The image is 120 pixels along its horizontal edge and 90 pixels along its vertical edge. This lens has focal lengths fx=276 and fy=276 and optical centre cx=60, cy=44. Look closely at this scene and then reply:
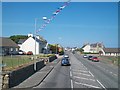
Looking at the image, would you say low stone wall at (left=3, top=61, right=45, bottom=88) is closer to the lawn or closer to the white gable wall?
the lawn

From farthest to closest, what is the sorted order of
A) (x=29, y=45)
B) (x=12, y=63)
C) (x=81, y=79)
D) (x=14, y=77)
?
(x=29, y=45) → (x=12, y=63) → (x=81, y=79) → (x=14, y=77)

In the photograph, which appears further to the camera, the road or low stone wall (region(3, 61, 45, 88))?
the road

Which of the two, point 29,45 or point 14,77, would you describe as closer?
point 14,77

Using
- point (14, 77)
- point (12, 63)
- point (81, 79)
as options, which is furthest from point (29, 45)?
point (14, 77)

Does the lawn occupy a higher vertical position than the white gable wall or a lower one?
lower

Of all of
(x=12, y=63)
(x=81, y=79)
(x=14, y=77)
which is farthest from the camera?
(x=12, y=63)

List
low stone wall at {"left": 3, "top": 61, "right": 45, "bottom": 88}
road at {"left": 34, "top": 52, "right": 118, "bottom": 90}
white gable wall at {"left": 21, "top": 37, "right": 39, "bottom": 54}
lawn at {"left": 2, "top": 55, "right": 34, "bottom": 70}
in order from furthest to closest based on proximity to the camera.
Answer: white gable wall at {"left": 21, "top": 37, "right": 39, "bottom": 54} < lawn at {"left": 2, "top": 55, "right": 34, "bottom": 70} < road at {"left": 34, "top": 52, "right": 118, "bottom": 90} < low stone wall at {"left": 3, "top": 61, "right": 45, "bottom": 88}

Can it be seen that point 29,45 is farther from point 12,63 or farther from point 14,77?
point 14,77

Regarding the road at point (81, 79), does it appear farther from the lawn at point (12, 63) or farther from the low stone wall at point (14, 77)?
the lawn at point (12, 63)

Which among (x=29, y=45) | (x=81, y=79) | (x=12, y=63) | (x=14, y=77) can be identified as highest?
(x=29, y=45)

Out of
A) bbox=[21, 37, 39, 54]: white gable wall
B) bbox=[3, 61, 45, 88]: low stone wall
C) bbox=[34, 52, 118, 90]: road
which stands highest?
bbox=[21, 37, 39, 54]: white gable wall

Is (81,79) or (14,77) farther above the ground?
(14,77)

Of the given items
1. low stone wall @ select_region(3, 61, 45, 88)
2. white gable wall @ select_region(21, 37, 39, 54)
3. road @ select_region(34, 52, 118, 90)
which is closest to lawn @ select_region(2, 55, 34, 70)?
low stone wall @ select_region(3, 61, 45, 88)

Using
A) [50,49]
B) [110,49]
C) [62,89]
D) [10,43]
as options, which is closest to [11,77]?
[62,89]
